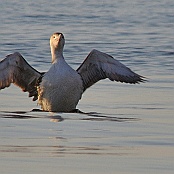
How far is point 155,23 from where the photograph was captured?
22047mm

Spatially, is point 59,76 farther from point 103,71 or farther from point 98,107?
point 103,71

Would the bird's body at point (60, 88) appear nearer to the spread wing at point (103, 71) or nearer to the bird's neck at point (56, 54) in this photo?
the bird's neck at point (56, 54)

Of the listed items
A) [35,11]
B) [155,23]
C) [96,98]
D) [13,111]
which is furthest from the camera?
[35,11]

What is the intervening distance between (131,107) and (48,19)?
11402 mm

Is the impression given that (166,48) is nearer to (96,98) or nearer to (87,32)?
(87,32)

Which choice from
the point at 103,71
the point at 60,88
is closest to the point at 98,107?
the point at 60,88

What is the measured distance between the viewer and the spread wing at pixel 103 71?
12797mm

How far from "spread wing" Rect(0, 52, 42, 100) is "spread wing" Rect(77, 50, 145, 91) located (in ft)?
2.35

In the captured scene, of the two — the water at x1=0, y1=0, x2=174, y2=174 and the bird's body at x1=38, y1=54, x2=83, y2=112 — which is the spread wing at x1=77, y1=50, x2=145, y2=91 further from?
the bird's body at x1=38, y1=54, x2=83, y2=112

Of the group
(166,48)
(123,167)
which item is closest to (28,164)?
(123,167)

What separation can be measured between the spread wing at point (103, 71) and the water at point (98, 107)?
0.21 m

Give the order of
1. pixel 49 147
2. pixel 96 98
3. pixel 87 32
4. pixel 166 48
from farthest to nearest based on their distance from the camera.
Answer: pixel 87 32 < pixel 166 48 < pixel 96 98 < pixel 49 147

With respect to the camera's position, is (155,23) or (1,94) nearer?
(1,94)

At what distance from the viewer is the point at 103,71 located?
1289 centimetres
